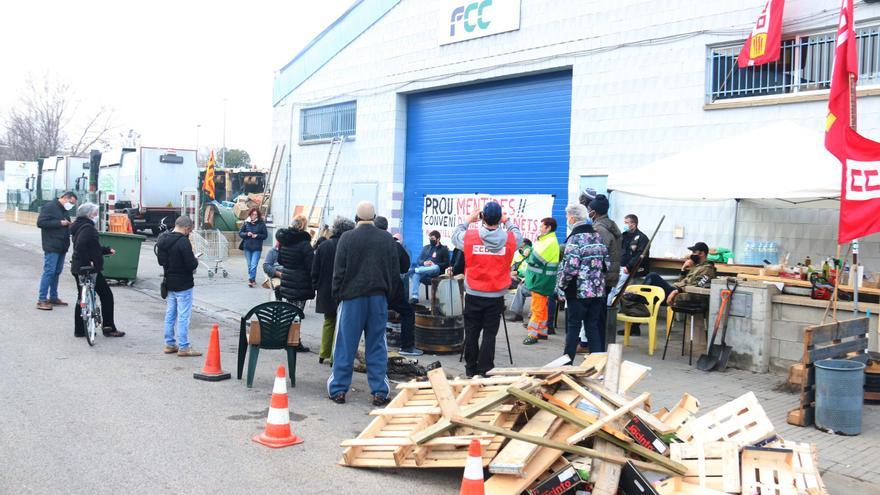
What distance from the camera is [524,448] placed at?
5250 mm

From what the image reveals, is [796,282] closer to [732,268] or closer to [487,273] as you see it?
[732,268]

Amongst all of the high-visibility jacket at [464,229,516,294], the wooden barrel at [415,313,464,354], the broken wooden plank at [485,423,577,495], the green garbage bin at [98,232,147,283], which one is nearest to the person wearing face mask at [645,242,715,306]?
the wooden barrel at [415,313,464,354]

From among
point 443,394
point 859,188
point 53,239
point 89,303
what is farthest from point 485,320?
point 53,239

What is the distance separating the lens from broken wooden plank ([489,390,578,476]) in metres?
5.04

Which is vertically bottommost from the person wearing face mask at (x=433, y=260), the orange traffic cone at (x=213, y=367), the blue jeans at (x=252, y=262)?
the orange traffic cone at (x=213, y=367)

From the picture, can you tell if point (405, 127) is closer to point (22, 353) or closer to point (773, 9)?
point (773, 9)

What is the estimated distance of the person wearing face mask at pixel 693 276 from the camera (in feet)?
33.8

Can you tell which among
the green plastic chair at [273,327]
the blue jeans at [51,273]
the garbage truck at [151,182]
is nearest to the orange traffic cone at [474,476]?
the green plastic chair at [273,327]

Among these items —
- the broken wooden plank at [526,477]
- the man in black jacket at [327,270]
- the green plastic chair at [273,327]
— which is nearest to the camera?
the broken wooden plank at [526,477]

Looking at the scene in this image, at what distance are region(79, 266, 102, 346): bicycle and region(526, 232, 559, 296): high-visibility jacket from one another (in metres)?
5.94

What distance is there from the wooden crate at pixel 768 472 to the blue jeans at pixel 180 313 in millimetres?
6580

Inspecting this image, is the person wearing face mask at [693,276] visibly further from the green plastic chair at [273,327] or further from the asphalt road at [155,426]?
the green plastic chair at [273,327]

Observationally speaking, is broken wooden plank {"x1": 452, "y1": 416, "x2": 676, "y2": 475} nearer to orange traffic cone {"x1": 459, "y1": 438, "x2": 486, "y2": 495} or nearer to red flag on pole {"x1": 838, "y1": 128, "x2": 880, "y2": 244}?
orange traffic cone {"x1": 459, "y1": 438, "x2": 486, "y2": 495}

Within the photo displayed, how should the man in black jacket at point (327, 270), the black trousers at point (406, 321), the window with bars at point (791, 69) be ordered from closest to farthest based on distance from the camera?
the man in black jacket at point (327, 270), the black trousers at point (406, 321), the window with bars at point (791, 69)
